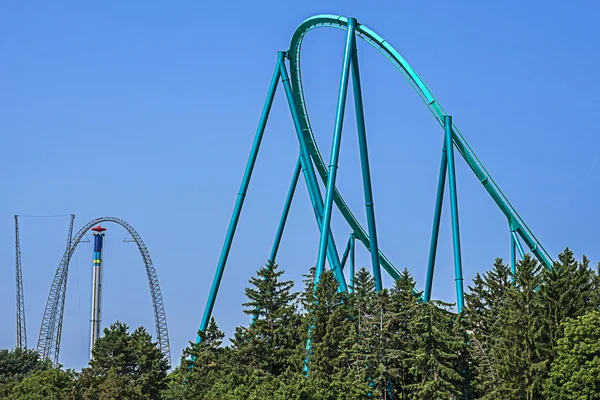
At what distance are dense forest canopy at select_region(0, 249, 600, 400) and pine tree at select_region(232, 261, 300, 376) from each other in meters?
0.04

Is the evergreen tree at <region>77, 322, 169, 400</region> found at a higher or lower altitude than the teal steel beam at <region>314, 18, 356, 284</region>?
lower

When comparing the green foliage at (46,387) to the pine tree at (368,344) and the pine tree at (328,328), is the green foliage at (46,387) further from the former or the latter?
the pine tree at (368,344)

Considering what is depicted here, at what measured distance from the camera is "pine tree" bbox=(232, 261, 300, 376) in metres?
31.3

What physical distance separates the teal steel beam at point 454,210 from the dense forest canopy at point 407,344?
845 mm

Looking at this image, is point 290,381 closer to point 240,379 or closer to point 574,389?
point 240,379

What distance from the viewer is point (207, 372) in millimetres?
32250

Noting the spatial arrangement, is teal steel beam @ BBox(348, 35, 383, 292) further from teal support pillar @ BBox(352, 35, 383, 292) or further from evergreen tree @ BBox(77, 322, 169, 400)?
evergreen tree @ BBox(77, 322, 169, 400)

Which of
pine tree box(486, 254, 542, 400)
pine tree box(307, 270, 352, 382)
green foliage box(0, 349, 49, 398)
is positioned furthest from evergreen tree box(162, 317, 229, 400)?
green foliage box(0, 349, 49, 398)

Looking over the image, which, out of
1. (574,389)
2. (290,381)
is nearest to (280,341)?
(290,381)

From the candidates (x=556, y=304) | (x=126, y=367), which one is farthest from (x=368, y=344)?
(x=126, y=367)

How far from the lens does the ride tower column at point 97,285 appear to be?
61.6 m

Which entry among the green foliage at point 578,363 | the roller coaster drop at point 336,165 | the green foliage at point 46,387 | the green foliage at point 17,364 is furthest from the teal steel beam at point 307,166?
the green foliage at point 17,364

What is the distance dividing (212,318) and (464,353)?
860 centimetres

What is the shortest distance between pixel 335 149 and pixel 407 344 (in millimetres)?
6431
